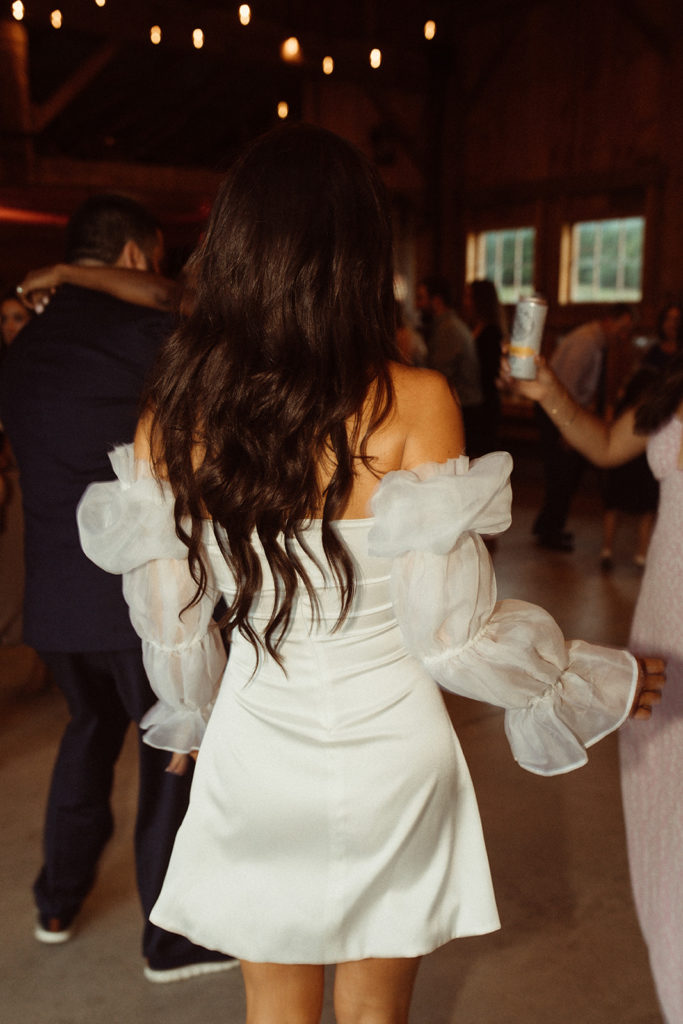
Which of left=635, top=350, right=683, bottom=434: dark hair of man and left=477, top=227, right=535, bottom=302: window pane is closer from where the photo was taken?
left=635, top=350, right=683, bottom=434: dark hair of man

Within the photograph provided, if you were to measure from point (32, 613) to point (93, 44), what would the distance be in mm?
9837

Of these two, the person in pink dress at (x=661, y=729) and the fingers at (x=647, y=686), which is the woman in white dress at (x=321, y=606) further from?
the person in pink dress at (x=661, y=729)

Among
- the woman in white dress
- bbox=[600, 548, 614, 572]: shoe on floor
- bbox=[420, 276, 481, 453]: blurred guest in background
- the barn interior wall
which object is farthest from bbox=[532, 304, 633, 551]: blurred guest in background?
the woman in white dress

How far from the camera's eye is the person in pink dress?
1637 mm

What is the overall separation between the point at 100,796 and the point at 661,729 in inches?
48.2

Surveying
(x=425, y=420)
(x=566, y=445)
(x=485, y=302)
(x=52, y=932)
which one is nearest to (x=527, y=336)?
(x=425, y=420)

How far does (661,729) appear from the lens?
5.65 feet

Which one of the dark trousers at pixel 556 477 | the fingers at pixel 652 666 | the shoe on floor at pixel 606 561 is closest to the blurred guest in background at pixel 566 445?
the dark trousers at pixel 556 477

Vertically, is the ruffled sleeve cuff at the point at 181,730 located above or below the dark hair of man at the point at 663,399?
below

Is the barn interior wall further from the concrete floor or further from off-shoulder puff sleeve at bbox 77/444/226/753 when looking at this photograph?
off-shoulder puff sleeve at bbox 77/444/226/753

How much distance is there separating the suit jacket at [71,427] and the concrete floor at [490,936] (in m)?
0.75

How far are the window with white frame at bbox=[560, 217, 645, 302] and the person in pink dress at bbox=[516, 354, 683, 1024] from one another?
7.65 m

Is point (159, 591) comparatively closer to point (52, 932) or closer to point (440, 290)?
point (52, 932)

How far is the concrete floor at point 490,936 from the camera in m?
1.89
